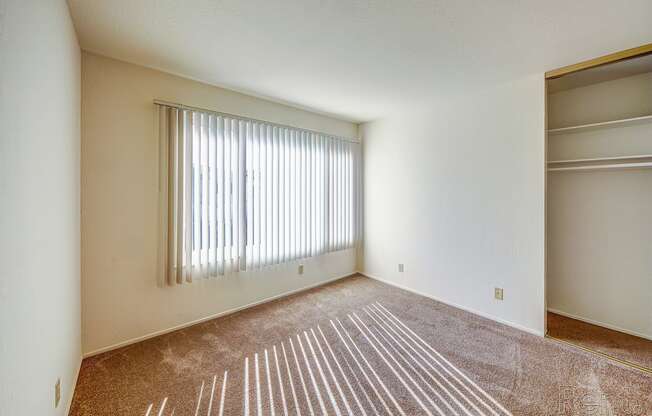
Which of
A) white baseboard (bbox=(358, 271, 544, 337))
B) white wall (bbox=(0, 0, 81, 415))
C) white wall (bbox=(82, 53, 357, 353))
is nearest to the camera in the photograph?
white wall (bbox=(0, 0, 81, 415))

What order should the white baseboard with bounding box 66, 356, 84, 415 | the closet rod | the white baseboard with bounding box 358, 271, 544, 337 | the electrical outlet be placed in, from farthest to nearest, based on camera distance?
the white baseboard with bounding box 358, 271, 544, 337 < the closet rod < the white baseboard with bounding box 66, 356, 84, 415 < the electrical outlet

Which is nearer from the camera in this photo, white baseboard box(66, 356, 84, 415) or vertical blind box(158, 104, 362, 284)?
white baseboard box(66, 356, 84, 415)

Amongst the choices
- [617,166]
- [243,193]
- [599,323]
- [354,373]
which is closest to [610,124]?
[617,166]

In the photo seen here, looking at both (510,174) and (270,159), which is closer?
(510,174)

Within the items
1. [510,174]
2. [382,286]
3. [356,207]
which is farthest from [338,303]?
[510,174]

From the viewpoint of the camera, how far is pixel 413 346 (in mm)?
2457

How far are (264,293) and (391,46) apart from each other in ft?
9.76

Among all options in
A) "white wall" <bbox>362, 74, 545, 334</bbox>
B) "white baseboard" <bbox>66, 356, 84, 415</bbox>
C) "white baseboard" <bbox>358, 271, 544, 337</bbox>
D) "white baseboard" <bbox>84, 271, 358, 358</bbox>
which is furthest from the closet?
"white baseboard" <bbox>66, 356, 84, 415</bbox>

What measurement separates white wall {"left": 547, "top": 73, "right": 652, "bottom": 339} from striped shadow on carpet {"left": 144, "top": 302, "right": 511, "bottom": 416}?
195 cm

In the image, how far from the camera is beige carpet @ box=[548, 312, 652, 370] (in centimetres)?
227

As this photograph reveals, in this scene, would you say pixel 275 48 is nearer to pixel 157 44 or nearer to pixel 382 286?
pixel 157 44

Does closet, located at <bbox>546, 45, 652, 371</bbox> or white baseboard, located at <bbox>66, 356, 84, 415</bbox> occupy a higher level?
closet, located at <bbox>546, 45, 652, 371</bbox>

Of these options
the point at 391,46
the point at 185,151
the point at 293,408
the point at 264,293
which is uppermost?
the point at 391,46

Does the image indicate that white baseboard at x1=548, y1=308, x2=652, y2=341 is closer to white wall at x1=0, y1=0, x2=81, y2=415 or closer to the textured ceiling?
the textured ceiling
